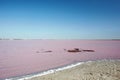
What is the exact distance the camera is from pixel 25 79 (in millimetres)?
9570

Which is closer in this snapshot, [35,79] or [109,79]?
[109,79]

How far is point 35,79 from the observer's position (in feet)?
30.2

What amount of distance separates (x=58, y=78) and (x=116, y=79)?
10.7 ft

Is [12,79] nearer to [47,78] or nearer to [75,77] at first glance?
[47,78]

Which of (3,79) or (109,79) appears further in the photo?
(3,79)

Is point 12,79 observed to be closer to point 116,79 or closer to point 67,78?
point 67,78

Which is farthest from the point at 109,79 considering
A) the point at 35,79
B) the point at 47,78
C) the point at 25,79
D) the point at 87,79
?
the point at 25,79

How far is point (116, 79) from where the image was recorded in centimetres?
844

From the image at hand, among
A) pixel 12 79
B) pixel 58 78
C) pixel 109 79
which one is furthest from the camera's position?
pixel 12 79

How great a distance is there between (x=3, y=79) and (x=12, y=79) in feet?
2.12

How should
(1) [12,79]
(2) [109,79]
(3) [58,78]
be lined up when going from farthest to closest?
(1) [12,79], (3) [58,78], (2) [109,79]

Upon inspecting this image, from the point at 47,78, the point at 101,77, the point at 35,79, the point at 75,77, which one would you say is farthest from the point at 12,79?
the point at 101,77

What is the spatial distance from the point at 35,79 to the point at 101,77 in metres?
3.90

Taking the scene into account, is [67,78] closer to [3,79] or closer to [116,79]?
[116,79]
